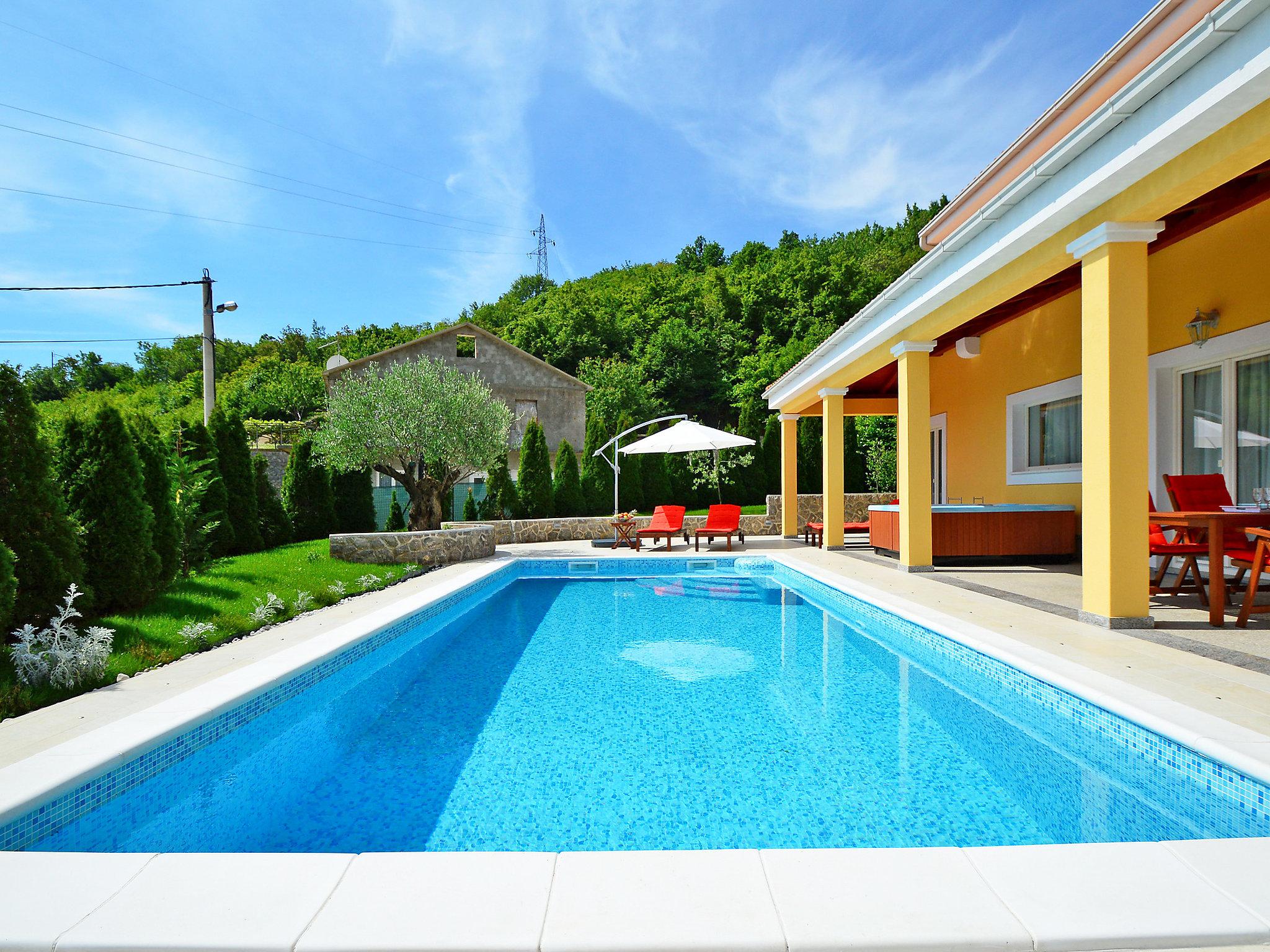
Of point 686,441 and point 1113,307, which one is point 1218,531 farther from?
point 686,441

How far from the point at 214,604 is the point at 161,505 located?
128 centimetres

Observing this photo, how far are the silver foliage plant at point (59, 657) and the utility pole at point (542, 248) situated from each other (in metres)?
43.6

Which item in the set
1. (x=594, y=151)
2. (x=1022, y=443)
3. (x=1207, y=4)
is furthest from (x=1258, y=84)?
(x=594, y=151)

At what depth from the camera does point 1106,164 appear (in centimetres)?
516

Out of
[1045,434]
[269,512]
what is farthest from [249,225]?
[1045,434]

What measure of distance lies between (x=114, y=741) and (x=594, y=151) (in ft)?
79.9

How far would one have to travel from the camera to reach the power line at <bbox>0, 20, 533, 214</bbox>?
14.9 m

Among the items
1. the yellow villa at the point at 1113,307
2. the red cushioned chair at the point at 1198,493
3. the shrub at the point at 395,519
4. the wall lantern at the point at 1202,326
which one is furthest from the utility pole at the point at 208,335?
the wall lantern at the point at 1202,326

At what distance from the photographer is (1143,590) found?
561 cm

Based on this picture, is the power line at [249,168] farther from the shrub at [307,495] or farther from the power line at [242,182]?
the shrub at [307,495]

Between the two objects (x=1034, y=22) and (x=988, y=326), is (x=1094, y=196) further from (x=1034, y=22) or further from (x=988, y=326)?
(x=1034, y=22)

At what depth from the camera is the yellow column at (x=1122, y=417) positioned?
5.52m

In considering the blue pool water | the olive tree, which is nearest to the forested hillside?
the olive tree

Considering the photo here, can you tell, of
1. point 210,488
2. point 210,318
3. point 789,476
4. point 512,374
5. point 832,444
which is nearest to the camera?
point 210,488
